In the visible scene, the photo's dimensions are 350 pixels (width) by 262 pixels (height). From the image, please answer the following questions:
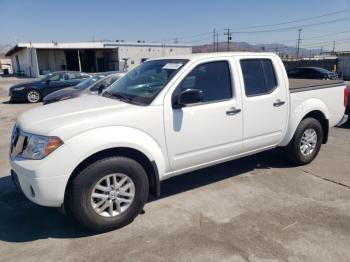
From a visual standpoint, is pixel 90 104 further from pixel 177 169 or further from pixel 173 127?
pixel 177 169

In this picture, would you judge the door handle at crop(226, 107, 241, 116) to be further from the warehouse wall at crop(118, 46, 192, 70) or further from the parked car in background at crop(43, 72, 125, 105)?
the warehouse wall at crop(118, 46, 192, 70)

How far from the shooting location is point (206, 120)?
145 inches

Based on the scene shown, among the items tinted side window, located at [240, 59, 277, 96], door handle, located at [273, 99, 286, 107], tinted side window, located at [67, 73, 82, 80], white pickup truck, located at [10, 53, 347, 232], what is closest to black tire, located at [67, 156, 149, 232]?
white pickup truck, located at [10, 53, 347, 232]

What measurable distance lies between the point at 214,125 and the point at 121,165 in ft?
4.22

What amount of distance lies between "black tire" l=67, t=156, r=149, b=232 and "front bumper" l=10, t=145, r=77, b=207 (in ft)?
0.42

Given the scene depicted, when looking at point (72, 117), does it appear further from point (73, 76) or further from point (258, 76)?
point (73, 76)

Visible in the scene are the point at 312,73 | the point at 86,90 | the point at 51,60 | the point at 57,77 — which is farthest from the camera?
the point at 51,60

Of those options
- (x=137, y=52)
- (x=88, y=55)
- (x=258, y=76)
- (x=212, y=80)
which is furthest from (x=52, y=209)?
(x=88, y=55)

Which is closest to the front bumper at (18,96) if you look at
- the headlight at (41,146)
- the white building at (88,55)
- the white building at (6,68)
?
the headlight at (41,146)

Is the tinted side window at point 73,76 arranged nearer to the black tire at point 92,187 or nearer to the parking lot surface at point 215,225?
the parking lot surface at point 215,225

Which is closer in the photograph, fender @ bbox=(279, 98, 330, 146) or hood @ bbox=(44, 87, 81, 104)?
fender @ bbox=(279, 98, 330, 146)

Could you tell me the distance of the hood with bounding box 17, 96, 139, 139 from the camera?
9.67ft

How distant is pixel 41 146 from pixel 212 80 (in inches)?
84.6

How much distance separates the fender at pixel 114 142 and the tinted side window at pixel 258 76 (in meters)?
1.57
